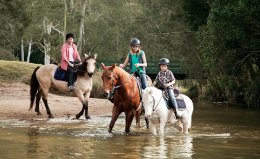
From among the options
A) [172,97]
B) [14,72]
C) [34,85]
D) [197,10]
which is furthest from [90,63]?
[197,10]

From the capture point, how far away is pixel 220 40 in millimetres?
28859

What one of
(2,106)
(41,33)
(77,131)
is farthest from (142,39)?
(77,131)

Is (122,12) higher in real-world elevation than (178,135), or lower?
higher

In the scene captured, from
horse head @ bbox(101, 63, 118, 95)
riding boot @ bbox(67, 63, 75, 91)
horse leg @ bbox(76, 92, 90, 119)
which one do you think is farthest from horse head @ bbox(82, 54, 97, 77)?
horse head @ bbox(101, 63, 118, 95)

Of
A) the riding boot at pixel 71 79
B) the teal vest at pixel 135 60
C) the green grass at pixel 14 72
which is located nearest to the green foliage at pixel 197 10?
the green grass at pixel 14 72

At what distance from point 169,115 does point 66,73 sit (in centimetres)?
554

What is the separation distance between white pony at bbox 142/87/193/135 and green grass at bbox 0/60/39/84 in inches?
667

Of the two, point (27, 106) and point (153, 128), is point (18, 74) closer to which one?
point (27, 106)

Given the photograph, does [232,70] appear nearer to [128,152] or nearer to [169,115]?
[169,115]

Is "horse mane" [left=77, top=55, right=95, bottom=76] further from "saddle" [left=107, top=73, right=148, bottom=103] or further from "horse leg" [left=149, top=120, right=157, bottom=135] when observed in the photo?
"horse leg" [left=149, top=120, right=157, bottom=135]

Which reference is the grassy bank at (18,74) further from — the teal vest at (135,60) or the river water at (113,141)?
the teal vest at (135,60)

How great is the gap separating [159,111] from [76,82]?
5.55 m

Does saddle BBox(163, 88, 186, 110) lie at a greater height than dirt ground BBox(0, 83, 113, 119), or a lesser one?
greater

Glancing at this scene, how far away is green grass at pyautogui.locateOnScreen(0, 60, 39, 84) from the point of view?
31125 millimetres
